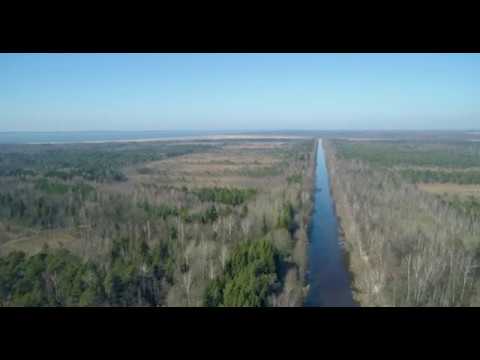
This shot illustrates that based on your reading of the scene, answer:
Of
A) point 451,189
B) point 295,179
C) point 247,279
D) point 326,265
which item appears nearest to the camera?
point 247,279

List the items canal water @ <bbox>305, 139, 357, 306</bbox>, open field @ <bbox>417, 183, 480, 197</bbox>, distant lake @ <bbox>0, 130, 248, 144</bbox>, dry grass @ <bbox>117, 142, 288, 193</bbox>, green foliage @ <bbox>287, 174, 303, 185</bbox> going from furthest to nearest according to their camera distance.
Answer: distant lake @ <bbox>0, 130, 248, 144</bbox> → dry grass @ <bbox>117, 142, 288, 193</bbox> → green foliage @ <bbox>287, 174, 303, 185</bbox> → open field @ <bbox>417, 183, 480, 197</bbox> → canal water @ <bbox>305, 139, 357, 306</bbox>

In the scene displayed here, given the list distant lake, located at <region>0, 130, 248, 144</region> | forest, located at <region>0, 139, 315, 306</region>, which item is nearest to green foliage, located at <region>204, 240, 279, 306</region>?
forest, located at <region>0, 139, 315, 306</region>

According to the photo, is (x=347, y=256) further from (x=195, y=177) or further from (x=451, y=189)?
(x=195, y=177)

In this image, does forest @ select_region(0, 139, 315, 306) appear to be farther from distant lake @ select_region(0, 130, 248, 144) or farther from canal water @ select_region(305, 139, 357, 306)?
distant lake @ select_region(0, 130, 248, 144)

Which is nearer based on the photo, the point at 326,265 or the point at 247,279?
the point at 247,279

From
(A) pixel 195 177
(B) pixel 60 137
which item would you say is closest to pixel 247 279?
(A) pixel 195 177
